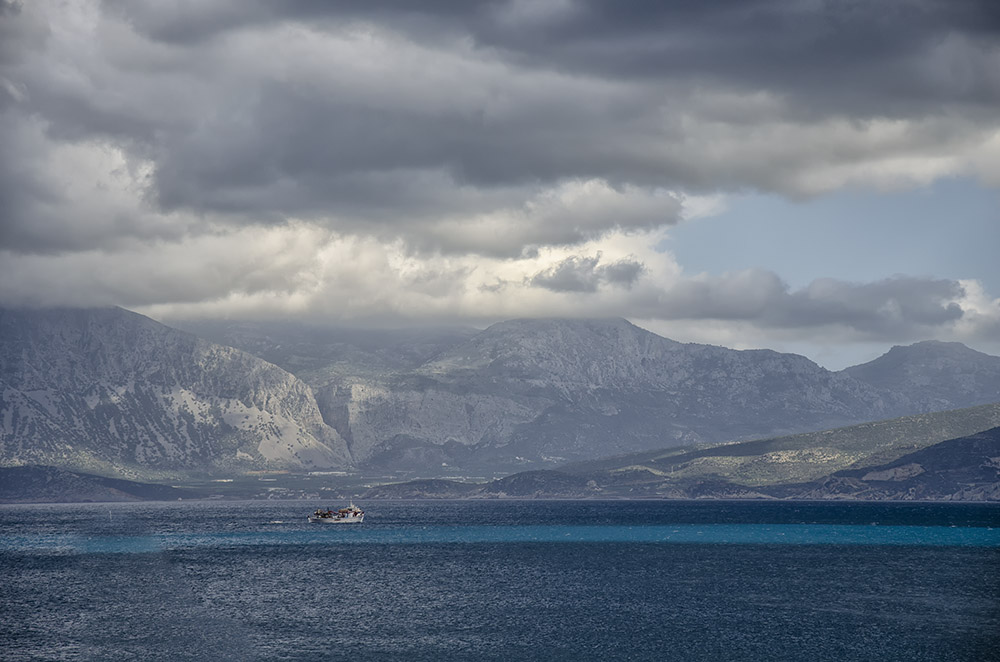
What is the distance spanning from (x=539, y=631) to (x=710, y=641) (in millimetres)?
29054

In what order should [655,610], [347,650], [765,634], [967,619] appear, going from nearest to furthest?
[347,650] → [765,634] → [967,619] → [655,610]

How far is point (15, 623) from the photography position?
607 ft

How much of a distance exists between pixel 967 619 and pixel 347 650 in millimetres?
110042

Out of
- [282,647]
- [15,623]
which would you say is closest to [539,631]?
[282,647]

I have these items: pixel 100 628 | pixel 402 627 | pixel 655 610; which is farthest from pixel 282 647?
pixel 655 610

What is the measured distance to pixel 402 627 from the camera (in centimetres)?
17888

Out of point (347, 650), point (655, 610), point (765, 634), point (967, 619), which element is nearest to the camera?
point (347, 650)

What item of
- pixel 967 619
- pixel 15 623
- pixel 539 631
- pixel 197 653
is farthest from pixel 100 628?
pixel 967 619

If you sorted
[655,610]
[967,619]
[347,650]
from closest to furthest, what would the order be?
[347,650]
[967,619]
[655,610]

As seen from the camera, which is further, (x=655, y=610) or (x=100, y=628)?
(x=655, y=610)

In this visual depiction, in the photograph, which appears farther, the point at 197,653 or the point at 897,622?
the point at 897,622

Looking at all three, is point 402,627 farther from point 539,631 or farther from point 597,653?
point 597,653

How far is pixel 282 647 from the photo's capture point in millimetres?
161500

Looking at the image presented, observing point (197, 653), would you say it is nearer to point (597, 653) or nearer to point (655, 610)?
point (597, 653)
